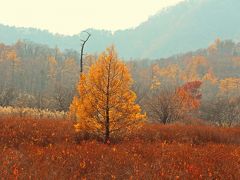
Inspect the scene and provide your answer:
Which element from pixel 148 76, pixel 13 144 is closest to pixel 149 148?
pixel 13 144

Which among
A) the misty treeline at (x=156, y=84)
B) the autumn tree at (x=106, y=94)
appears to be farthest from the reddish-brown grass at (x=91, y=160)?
the misty treeline at (x=156, y=84)

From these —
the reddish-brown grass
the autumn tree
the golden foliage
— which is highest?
the autumn tree

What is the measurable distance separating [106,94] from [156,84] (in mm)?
90239

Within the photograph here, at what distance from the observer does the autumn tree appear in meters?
11.2

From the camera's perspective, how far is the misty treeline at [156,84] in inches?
1056

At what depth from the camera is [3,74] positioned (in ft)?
325

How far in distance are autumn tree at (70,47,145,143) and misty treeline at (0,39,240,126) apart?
905mm

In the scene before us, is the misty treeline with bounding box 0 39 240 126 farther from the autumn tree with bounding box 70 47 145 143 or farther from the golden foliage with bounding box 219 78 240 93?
the autumn tree with bounding box 70 47 145 143

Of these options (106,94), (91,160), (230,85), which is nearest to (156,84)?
(230,85)

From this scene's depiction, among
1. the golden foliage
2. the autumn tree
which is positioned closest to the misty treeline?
the golden foliage

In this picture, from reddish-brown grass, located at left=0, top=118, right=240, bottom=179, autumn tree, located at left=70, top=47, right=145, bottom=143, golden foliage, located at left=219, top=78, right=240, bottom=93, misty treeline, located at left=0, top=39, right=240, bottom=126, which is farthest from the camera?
golden foliage, located at left=219, top=78, right=240, bottom=93

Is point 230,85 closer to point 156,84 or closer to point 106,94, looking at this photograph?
point 156,84

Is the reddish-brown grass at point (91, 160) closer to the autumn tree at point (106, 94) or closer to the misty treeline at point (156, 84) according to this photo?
the autumn tree at point (106, 94)

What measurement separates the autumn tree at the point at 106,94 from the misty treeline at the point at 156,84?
905 millimetres
